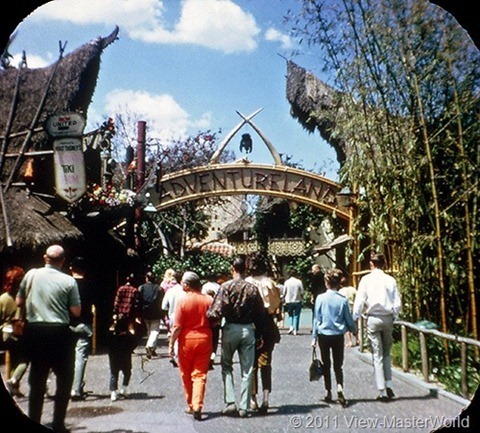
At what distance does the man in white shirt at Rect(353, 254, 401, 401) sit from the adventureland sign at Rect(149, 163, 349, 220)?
331 cm

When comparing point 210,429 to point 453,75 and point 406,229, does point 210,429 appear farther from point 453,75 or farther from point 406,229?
point 453,75

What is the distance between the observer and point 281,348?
766cm

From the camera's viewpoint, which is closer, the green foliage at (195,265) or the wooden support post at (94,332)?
the wooden support post at (94,332)

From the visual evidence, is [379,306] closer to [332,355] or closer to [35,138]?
[332,355]

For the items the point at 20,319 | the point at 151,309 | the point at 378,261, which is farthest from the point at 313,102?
the point at 20,319

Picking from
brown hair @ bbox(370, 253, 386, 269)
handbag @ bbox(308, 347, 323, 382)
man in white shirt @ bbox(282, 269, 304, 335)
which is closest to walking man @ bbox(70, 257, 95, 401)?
handbag @ bbox(308, 347, 323, 382)

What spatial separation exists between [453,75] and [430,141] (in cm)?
54

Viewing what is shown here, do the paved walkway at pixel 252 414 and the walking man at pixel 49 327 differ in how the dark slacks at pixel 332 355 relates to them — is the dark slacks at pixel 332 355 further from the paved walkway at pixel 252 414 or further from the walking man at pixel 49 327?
the walking man at pixel 49 327

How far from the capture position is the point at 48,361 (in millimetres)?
4348

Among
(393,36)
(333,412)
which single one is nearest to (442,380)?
(333,412)

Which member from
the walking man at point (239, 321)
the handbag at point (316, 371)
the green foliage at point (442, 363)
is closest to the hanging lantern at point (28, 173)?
the walking man at point (239, 321)

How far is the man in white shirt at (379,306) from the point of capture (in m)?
5.49

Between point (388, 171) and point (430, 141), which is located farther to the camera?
point (388, 171)

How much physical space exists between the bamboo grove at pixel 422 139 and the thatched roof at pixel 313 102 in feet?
0.39
